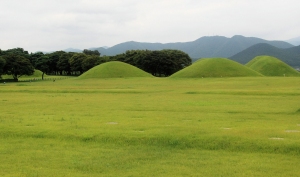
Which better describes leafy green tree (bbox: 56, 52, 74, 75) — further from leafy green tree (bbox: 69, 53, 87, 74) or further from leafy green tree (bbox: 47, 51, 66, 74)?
leafy green tree (bbox: 69, 53, 87, 74)

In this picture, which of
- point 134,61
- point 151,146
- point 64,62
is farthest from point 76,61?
point 151,146

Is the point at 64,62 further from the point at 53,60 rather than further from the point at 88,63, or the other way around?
the point at 88,63

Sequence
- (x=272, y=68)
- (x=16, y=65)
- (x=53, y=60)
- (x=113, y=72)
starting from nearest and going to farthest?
(x=16, y=65)
(x=113, y=72)
(x=272, y=68)
(x=53, y=60)

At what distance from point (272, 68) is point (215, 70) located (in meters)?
33.3

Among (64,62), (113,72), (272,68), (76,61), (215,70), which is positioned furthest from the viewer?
(64,62)

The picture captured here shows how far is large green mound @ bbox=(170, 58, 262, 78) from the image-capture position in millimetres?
70938

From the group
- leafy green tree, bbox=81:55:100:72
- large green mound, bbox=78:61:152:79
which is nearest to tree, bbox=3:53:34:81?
large green mound, bbox=78:61:152:79

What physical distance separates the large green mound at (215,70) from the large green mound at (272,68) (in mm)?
22007

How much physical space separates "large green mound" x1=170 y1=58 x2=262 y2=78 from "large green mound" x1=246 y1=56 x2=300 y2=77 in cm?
2201

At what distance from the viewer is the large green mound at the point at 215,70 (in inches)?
2793

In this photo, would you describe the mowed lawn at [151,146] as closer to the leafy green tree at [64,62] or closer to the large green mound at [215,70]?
the large green mound at [215,70]

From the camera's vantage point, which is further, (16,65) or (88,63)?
(88,63)

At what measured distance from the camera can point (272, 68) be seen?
319ft

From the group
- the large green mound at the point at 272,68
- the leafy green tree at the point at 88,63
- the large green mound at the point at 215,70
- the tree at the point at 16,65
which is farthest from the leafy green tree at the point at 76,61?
the large green mound at the point at 272,68
